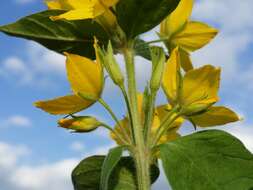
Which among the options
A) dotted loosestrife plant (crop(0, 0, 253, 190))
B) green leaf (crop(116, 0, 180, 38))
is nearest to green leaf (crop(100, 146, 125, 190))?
dotted loosestrife plant (crop(0, 0, 253, 190))

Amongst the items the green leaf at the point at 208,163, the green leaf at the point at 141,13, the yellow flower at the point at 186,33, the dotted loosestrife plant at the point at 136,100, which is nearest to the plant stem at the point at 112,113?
the dotted loosestrife plant at the point at 136,100

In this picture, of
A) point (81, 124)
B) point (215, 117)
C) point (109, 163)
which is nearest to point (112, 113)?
point (81, 124)

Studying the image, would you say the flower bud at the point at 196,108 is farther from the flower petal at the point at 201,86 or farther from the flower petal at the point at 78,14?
the flower petal at the point at 78,14

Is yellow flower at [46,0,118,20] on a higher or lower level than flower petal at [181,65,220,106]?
higher

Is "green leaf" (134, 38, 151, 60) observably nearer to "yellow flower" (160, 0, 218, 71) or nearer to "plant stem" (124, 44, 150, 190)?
"yellow flower" (160, 0, 218, 71)

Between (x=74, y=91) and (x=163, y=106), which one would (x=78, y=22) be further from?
(x=163, y=106)
